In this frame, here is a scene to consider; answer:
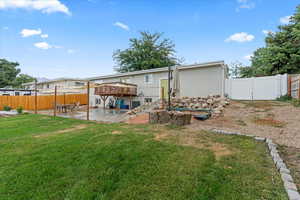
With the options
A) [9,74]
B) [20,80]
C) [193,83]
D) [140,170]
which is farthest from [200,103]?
[20,80]

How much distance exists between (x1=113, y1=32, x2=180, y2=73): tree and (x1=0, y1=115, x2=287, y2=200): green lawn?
20.1 m

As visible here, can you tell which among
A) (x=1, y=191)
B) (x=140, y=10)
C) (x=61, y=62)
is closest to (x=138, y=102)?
(x=140, y=10)

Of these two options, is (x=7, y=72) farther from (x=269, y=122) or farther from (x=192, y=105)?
(x=269, y=122)

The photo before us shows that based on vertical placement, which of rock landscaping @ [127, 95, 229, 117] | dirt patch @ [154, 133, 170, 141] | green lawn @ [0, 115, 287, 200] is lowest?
green lawn @ [0, 115, 287, 200]

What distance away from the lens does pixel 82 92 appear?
18812 mm

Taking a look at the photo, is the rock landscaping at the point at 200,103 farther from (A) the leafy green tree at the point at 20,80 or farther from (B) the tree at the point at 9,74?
(A) the leafy green tree at the point at 20,80

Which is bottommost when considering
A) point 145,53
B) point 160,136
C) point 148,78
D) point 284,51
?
point 160,136

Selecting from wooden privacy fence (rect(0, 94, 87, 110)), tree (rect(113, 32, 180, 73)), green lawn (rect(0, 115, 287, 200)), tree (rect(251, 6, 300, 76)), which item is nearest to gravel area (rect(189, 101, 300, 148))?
green lawn (rect(0, 115, 287, 200))

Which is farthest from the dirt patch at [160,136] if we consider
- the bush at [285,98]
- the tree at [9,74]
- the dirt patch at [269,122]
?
the tree at [9,74]

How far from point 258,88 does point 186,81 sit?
5162 millimetres

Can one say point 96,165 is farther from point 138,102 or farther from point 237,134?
point 138,102

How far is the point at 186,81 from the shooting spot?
12547 millimetres

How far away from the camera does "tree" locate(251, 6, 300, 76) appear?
12766 mm

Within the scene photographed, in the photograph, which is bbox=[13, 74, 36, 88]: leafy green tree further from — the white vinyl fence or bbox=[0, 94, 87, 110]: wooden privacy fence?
the white vinyl fence
